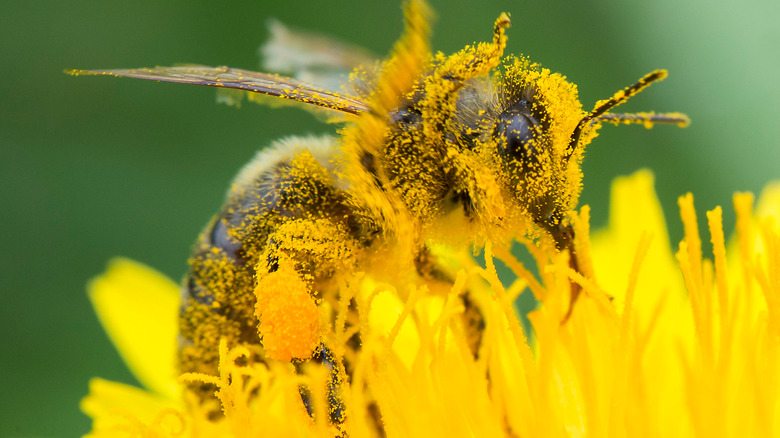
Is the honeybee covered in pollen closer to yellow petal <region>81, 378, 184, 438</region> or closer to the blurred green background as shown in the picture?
yellow petal <region>81, 378, 184, 438</region>

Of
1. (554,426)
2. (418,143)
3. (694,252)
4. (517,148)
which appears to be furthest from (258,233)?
(694,252)

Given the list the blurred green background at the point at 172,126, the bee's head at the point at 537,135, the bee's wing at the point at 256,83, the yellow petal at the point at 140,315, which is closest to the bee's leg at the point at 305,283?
the bee's wing at the point at 256,83

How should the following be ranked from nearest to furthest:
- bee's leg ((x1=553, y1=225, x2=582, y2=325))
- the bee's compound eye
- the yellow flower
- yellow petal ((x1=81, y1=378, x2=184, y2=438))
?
1. the bee's compound eye
2. bee's leg ((x1=553, y1=225, x2=582, y2=325))
3. the yellow flower
4. yellow petal ((x1=81, y1=378, x2=184, y2=438))

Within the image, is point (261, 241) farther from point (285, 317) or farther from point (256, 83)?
point (256, 83)

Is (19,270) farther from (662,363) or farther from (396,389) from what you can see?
(662,363)

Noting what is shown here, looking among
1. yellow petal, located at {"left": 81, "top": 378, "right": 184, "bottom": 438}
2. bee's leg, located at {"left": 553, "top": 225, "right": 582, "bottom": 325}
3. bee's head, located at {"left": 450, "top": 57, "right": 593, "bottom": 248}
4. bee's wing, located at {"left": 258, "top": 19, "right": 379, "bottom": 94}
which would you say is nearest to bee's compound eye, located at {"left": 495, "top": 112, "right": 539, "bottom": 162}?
bee's head, located at {"left": 450, "top": 57, "right": 593, "bottom": 248}

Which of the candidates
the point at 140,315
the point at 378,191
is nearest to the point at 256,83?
the point at 378,191

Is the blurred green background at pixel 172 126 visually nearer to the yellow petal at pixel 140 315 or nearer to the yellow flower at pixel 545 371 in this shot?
the yellow petal at pixel 140 315
